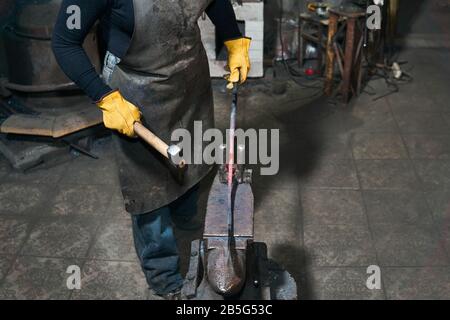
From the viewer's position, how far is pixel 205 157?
330 cm

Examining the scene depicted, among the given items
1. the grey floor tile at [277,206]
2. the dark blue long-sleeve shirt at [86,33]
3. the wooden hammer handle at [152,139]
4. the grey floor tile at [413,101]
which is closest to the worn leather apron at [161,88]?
the dark blue long-sleeve shirt at [86,33]

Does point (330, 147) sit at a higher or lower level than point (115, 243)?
lower

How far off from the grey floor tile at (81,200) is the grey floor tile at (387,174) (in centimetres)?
206

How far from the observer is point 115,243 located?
3.80m

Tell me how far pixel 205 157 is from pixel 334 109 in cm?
248

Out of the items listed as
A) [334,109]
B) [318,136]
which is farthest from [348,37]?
[318,136]

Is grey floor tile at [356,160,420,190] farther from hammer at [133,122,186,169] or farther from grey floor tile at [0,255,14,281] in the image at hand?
grey floor tile at [0,255,14,281]

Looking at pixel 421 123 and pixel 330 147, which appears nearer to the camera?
pixel 330 147

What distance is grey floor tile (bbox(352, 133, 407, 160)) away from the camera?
466 centimetres

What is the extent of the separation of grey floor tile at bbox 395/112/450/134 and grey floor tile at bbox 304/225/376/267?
1588mm

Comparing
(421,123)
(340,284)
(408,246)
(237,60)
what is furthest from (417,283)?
(421,123)

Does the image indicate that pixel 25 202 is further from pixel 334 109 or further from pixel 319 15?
pixel 319 15

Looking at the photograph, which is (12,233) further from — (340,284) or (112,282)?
(340,284)

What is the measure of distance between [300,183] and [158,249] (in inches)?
62.1
